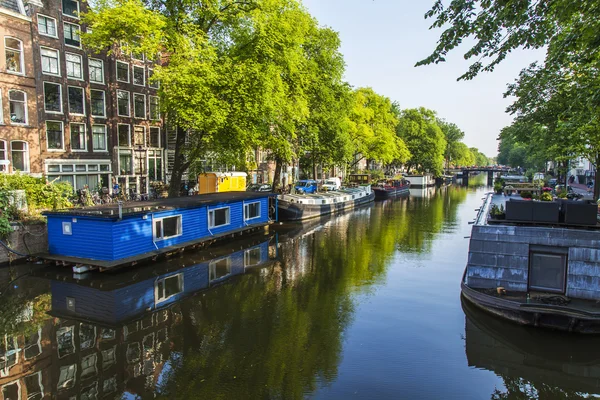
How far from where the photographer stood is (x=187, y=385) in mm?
8578

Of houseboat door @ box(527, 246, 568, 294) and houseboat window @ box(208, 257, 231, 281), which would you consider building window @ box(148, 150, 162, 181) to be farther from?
houseboat door @ box(527, 246, 568, 294)

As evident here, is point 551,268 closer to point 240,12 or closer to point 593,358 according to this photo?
point 593,358

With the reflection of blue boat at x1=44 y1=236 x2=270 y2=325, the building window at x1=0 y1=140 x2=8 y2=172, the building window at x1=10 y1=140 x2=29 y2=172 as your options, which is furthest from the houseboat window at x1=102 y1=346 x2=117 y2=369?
the building window at x1=10 y1=140 x2=29 y2=172

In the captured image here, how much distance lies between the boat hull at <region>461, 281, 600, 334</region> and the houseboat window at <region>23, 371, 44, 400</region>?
1158cm

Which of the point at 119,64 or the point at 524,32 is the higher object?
the point at 119,64

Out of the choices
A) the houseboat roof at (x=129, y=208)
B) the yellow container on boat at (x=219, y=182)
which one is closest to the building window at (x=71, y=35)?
the yellow container on boat at (x=219, y=182)

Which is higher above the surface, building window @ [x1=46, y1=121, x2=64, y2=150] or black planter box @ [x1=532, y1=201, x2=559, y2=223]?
building window @ [x1=46, y1=121, x2=64, y2=150]

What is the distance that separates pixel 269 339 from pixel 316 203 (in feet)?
79.6

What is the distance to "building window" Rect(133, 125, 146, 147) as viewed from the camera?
35375mm

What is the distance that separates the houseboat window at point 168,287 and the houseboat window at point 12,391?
18.0ft

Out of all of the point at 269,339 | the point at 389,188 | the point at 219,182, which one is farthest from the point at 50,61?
the point at 389,188

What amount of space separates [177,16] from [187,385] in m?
21.8

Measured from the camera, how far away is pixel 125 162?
34.8 m

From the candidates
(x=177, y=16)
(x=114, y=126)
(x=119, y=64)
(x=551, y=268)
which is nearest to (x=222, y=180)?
(x=114, y=126)
